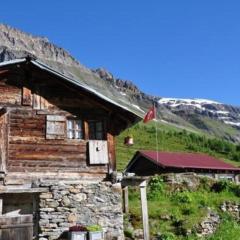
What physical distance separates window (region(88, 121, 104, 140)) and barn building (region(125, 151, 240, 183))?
2104 centimetres

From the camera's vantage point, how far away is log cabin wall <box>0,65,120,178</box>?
1867 cm

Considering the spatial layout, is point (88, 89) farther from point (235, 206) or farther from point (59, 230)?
point (235, 206)

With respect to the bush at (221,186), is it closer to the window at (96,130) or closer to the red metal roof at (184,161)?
the red metal roof at (184,161)

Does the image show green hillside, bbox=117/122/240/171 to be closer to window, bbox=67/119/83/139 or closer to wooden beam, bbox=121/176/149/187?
wooden beam, bbox=121/176/149/187

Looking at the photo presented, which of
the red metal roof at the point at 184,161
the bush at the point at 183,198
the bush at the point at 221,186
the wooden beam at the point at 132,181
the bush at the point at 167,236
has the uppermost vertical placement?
the red metal roof at the point at 184,161

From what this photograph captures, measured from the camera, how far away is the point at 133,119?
20.5 m

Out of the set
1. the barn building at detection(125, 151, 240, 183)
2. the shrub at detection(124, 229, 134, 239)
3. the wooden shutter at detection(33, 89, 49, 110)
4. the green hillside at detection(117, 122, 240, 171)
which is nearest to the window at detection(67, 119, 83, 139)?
the wooden shutter at detection(33, 89, 49, 110)

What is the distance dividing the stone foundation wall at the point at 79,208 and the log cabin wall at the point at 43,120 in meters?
0.76

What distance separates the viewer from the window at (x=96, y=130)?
1999 cm

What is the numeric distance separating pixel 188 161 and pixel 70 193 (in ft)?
84.2

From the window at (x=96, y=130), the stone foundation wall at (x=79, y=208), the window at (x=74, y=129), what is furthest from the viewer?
the window at (x=96, y=130)

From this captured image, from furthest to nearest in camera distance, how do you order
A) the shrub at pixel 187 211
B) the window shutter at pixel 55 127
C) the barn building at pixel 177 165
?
the barn building at pixel 177 165
the shrub at pixel 187 211
the window shutter at pixel 55 127

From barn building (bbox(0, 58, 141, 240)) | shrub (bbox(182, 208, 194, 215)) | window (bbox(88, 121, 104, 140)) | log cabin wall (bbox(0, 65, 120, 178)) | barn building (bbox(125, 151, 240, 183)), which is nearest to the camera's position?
barn building (bbox(0, 58, 141, 240))

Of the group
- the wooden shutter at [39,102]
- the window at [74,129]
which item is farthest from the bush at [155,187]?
the wooden shutter at [39,102]
